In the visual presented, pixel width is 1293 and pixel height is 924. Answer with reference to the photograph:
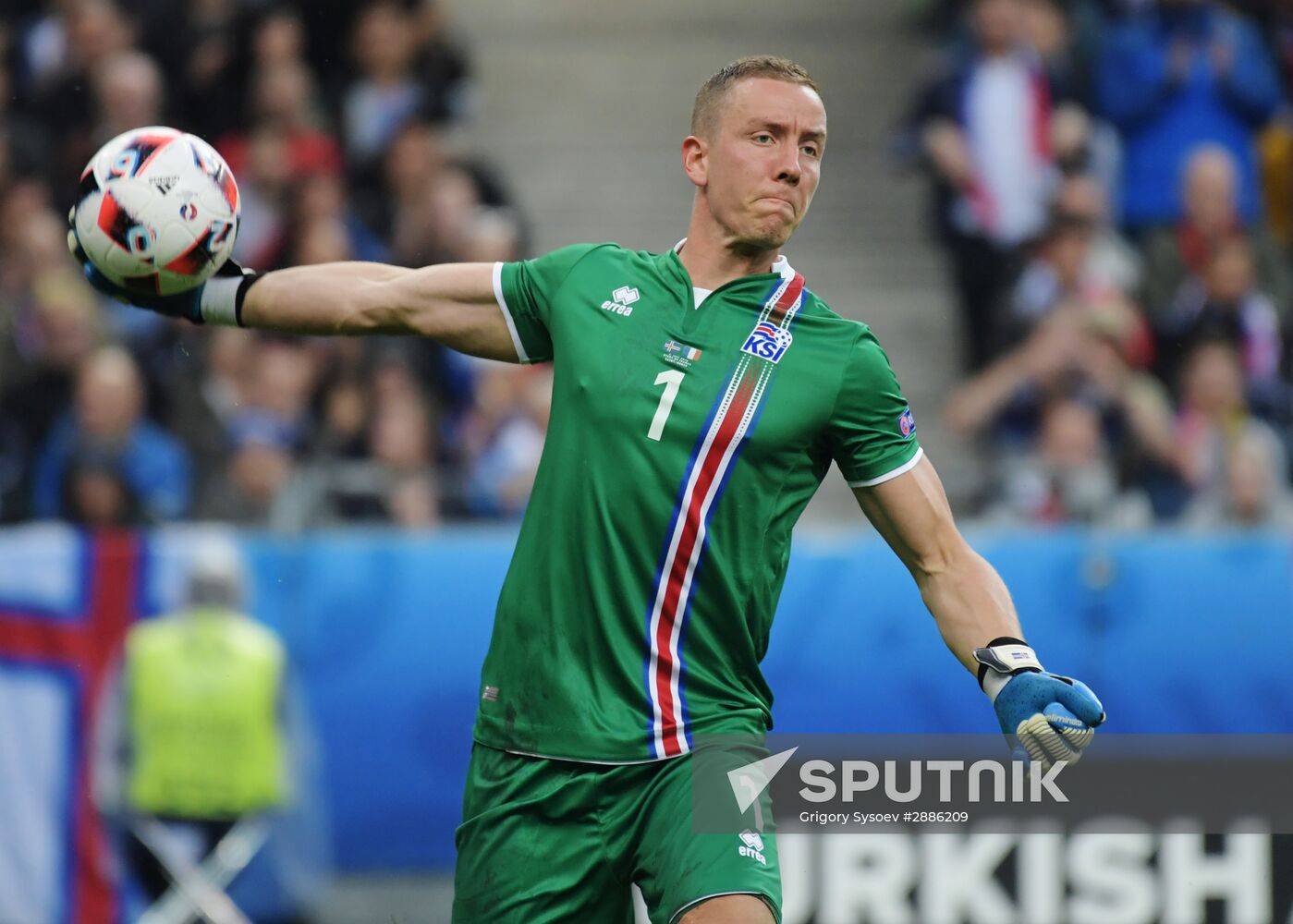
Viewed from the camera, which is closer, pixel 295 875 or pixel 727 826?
pixel 727 826

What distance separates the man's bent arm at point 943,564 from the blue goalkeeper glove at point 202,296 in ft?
5.66

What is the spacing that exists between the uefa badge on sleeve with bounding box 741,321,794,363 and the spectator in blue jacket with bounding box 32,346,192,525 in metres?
5.57

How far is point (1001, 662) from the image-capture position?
4.74 meters

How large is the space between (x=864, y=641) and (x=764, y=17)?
22.4ft

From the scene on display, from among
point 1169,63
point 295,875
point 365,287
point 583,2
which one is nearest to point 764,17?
point 583,2

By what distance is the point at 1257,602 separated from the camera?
897 cm

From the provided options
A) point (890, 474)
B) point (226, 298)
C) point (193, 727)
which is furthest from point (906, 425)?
point (193, 727)

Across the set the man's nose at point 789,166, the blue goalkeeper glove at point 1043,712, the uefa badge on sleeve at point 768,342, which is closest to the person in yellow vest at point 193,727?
the uefa badge on sleeve at point 768,342

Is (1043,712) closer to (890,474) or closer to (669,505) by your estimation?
(890,474)

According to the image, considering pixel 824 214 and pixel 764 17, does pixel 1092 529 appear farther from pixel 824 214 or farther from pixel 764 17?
pixel 764 17

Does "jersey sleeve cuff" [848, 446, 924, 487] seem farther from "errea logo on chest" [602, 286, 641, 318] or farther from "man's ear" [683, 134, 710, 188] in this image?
"man's ear" [683, 134, 710, 188]

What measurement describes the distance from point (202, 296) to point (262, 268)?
6.42 m

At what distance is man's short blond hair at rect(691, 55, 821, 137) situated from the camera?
16.5 feet

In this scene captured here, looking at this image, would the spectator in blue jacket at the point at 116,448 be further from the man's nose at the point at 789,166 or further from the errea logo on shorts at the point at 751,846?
the errea logo on shorts at the point at 751,846
